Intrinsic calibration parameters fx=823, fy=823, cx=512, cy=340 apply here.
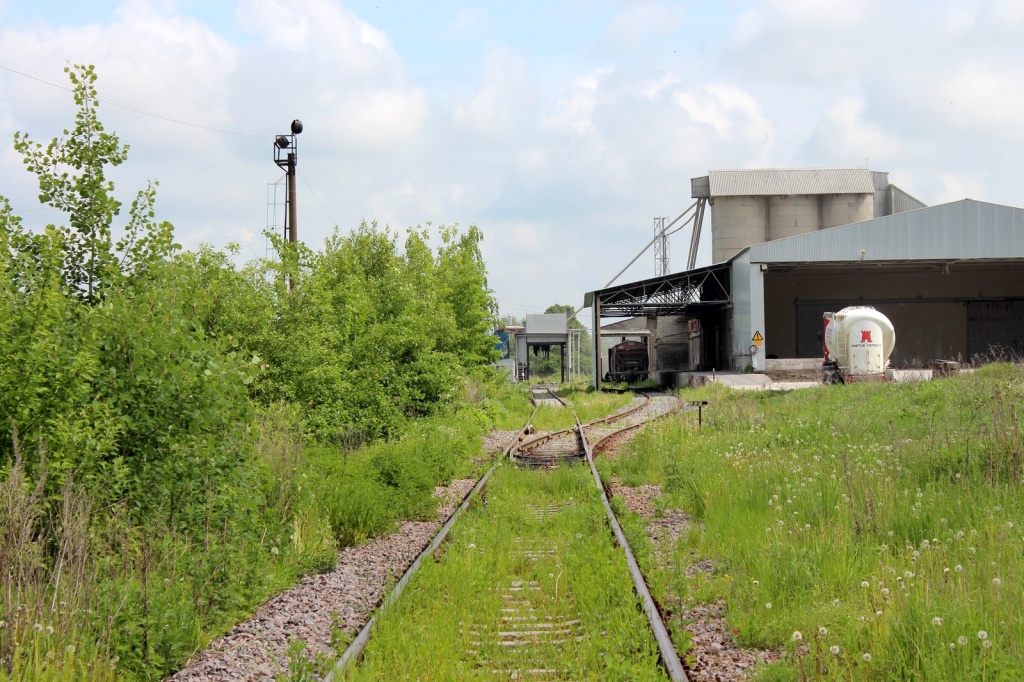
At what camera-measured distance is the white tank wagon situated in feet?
96.0

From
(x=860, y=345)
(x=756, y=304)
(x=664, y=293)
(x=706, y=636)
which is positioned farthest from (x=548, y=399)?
(x=706, y=636)

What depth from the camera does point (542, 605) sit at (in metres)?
6.24

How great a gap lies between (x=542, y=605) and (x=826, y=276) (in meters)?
46.7

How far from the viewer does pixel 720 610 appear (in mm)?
6168

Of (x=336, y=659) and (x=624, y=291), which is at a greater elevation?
(x=624, y=291)

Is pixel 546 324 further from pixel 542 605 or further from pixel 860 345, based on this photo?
pixel 542 605

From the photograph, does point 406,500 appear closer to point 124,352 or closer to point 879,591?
point 124,352

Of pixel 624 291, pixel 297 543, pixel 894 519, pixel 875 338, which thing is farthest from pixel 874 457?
pixel 624 291

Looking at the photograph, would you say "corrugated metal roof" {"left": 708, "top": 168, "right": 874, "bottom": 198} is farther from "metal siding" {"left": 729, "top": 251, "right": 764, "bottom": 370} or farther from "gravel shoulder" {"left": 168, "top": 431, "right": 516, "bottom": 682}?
"gravel shoulder" {"left": 168, "top": 431, "right": 516, "bottom": 682}

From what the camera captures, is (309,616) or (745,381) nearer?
(309,616)

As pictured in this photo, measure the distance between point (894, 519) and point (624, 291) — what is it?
4133 centimetres

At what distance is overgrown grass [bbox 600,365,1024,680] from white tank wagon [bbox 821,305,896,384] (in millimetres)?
16324

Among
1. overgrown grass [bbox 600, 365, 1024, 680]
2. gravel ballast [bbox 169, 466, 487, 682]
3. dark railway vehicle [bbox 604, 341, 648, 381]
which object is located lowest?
gravel ballast [bbox 169, 466, 487, 682]

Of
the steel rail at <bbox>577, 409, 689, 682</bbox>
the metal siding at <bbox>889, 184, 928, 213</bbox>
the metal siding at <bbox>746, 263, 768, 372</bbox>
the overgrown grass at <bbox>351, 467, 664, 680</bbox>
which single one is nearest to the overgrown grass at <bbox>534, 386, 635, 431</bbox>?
the metal siding at <bbox>746, 263, 768, 372</bbox>
